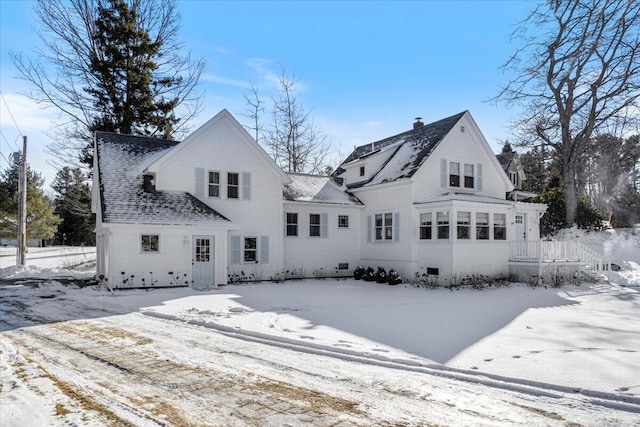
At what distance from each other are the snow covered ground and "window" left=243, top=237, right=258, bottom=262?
230 inches

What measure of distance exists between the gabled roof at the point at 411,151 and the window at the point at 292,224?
4138mm

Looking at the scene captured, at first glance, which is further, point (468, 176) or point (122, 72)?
point (122, 72)

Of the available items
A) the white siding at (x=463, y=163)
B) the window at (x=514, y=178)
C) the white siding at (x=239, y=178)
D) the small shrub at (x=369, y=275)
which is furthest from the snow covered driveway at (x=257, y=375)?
the window at (x=514, y=178)

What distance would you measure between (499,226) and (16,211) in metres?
37.5

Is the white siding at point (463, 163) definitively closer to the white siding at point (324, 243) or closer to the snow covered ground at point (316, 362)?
the white siding at point (324, 243)

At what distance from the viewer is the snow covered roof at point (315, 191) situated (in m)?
21.2

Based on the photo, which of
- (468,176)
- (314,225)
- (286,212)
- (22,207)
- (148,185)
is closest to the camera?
(148,185)

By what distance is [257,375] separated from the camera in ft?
19.8

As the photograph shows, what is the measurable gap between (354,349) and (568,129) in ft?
→ 85.5

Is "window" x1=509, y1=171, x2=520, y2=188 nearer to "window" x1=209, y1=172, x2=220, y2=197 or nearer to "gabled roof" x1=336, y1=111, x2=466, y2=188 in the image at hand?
"gabled roof" x1=336, y1=111, x2=466, y2=188

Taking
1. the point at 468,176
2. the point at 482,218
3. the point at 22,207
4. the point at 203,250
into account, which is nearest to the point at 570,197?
the point at 468,176

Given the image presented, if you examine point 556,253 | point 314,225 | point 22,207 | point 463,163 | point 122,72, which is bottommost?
point 556,253

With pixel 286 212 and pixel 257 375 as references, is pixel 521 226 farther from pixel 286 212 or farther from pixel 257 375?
pixel 257 375

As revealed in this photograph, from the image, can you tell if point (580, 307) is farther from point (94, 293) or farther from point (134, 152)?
point (134, 152)
